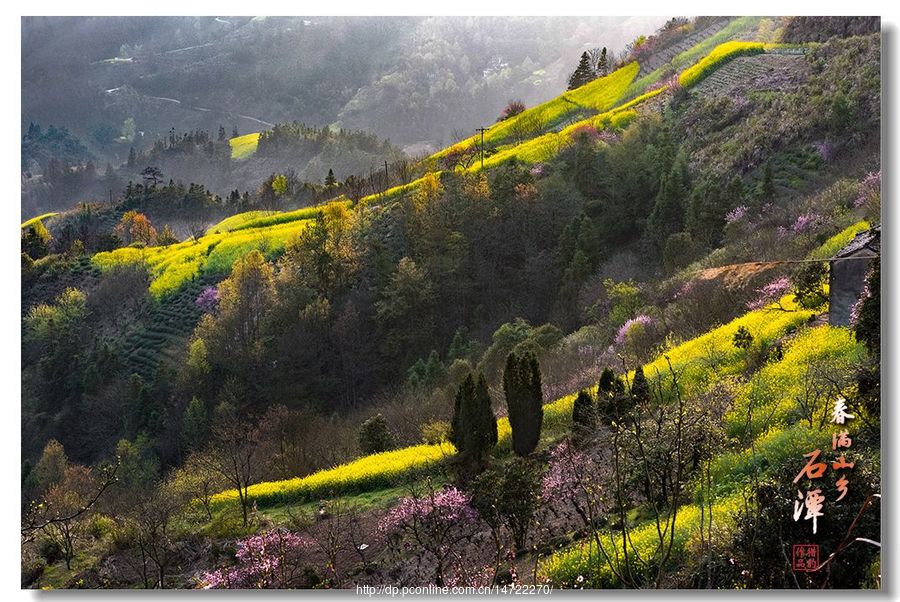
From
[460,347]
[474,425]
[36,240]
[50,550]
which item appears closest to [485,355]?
[460,347]

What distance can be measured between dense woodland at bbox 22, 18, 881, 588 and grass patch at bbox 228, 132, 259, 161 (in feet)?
12.1

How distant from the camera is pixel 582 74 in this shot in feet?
60.4

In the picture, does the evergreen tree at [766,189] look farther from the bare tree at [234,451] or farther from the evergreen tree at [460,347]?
the bare tree at [234,451]

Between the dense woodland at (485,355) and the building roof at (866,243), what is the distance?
21.8 inches

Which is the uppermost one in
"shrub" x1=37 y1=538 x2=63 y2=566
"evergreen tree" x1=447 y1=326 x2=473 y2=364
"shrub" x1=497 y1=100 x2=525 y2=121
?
"shrub" x1=497 y1=100 x2=525 y2=121

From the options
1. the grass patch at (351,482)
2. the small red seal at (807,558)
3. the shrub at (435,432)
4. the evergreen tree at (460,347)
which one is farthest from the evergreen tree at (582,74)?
the small red seal at (807,558)

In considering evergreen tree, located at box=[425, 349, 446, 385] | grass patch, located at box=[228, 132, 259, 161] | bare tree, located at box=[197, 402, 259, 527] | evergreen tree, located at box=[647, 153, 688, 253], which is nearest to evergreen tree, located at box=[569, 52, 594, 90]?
evergreen tree, located at box=[647, 153, 688, 253]

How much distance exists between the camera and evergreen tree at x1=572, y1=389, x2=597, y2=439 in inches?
446

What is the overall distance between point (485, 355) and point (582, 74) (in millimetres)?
8280

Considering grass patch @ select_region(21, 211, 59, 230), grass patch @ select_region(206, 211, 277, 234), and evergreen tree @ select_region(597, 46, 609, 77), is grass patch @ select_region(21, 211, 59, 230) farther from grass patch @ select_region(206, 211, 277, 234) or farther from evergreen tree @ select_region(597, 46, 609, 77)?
evergreen tree @ select_region(597, 46, 609, 77)

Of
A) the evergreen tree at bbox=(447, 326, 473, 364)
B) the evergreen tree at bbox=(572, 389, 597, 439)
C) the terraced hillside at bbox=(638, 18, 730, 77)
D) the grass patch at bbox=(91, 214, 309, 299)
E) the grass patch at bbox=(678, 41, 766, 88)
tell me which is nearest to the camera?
the evergreen tree at bbox=(572, 389, 597, 439)

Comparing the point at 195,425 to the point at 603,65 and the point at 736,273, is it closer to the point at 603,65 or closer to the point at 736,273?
the point at 736,273

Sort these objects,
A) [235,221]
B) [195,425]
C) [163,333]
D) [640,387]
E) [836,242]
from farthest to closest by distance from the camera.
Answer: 1. [235,221]
2. [163,333]
3. [195,425]
4. [836,242]
5. [640,387]

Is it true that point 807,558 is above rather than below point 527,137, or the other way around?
below
